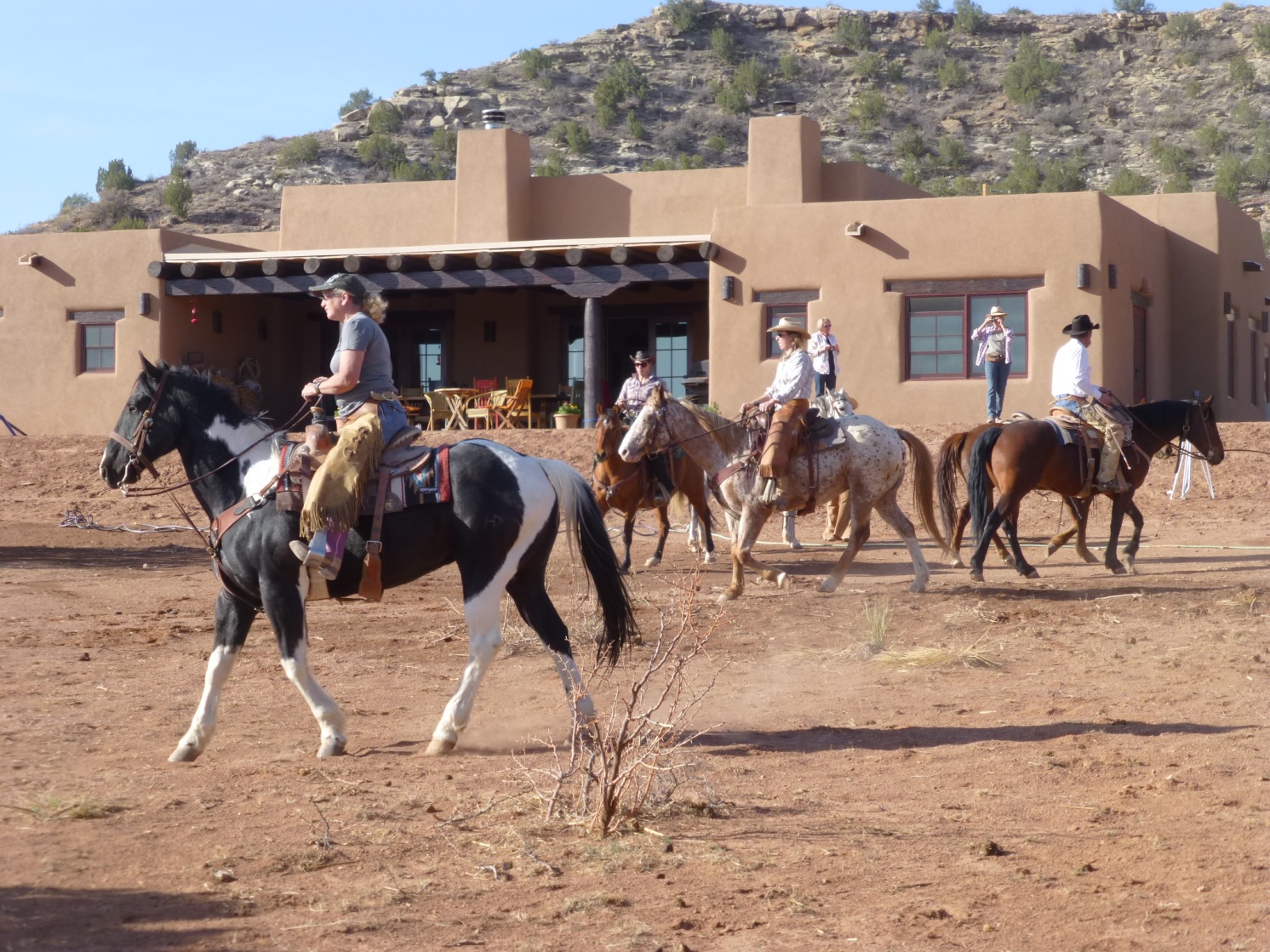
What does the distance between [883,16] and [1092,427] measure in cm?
5852

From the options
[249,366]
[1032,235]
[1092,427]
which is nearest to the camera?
[1092,427]

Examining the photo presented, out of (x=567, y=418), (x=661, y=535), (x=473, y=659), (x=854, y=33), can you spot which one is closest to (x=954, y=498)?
(x=661, y=535)

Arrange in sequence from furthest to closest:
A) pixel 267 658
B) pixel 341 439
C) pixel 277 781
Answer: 1. pixel 267 658
2. pixel 341 439
3. pixel 277 781

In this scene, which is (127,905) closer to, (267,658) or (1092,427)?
(267,658)

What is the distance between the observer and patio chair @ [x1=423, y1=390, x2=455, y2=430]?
1016 inches

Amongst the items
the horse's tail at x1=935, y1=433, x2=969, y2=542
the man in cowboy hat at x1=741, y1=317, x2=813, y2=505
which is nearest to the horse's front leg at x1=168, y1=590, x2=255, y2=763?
the man in cowboy hat at x1=741, y1=317, x2=813, y2=505

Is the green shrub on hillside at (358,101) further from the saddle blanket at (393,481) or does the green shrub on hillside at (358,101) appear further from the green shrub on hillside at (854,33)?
the saddle blanket at (393,481)

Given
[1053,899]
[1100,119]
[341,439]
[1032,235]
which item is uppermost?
[1100,119]

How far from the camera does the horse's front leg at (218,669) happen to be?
7004 millimetres

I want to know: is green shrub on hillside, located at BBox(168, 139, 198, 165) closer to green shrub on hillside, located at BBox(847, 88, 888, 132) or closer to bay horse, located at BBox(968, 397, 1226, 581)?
green shrub on hillside, located at BBox(847, 88, 888, 132)

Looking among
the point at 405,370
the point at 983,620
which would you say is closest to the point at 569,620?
the point at 983,620

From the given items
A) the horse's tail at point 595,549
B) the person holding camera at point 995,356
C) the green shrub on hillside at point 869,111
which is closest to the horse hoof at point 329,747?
the horse's tail at point 595,549

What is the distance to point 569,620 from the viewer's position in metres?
11.2

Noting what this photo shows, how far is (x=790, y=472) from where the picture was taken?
41.8ft
